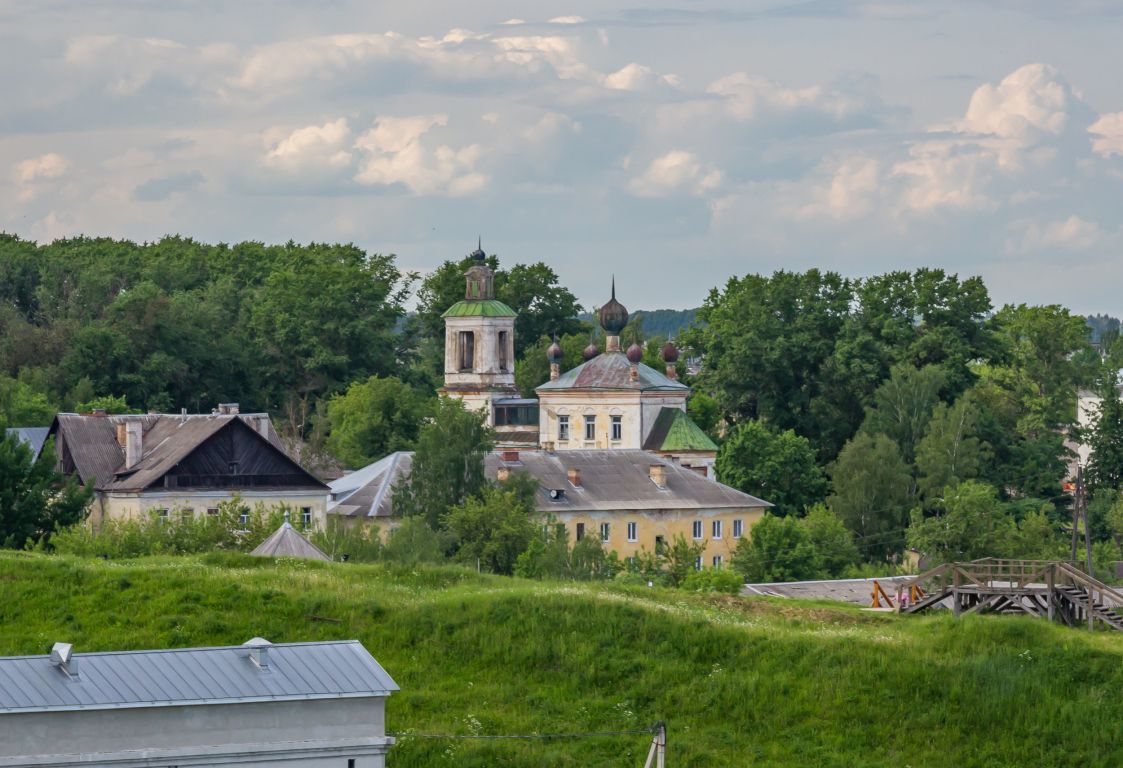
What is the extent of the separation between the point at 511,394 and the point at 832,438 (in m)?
14.6

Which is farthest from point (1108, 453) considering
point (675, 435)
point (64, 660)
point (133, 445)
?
point (64, 660)

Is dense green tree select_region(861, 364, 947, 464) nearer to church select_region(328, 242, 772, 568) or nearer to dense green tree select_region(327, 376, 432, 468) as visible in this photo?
church select_region(328, 242, 772, 568)

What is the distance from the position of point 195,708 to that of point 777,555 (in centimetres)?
4617

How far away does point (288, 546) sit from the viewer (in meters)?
54.0

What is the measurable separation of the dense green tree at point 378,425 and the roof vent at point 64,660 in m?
65.8

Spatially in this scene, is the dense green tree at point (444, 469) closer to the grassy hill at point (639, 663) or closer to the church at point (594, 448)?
the church at point (594, 448)

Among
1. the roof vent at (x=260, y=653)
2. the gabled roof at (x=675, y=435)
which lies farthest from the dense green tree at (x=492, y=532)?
the roof vent at (x=260, y=653)

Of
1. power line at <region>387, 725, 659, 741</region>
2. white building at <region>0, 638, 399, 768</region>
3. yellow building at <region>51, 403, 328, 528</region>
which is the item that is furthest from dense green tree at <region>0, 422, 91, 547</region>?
white building at <region>0, 638, 399, 768</region>

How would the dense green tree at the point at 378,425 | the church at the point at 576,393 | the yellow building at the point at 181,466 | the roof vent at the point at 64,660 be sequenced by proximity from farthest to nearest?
the dense green tree at the point at 378,425, the church at the point at 576,393, the yellow building at the point at 181,466, the roof vent at the point at 64,660

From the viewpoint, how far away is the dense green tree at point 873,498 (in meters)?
91.4

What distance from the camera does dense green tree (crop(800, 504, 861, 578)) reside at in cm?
8018

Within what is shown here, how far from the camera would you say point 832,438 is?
106500 millimetres

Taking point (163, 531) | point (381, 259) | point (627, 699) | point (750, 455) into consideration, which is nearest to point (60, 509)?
point (163, 531)

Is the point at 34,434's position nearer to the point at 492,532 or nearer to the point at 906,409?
the point at 492,532
